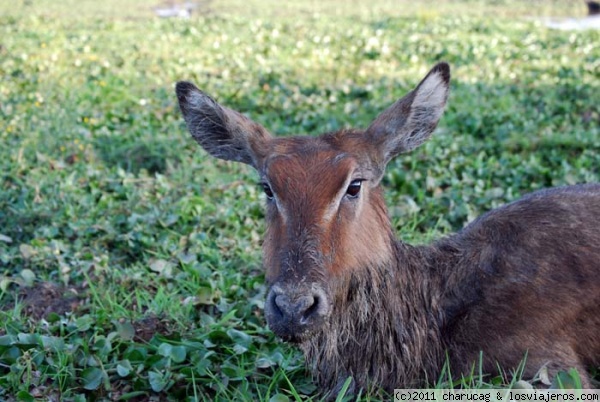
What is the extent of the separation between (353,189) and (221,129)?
3.08 feet

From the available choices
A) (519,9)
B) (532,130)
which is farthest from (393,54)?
(519,9)

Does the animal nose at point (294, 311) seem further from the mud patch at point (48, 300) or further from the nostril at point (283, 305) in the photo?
the mud patch at point (48, 300)

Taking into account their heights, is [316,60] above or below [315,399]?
above

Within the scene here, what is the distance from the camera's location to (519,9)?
2097 centimetres

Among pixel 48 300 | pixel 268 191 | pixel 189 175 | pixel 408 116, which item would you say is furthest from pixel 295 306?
pixel 189 175

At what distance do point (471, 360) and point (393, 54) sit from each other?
873 cm

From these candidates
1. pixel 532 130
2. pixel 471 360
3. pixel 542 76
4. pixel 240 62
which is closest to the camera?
pixel 471 360

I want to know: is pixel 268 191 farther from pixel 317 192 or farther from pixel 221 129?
pixel 221 129

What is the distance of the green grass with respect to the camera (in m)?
4.28

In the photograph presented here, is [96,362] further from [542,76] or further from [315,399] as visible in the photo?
[542,76]

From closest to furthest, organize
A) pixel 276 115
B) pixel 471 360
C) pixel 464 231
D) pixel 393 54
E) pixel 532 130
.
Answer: pixel 471 360 → pixel 464 231 → pixel 532 130 → pixel 276 115 → pixel 393 54

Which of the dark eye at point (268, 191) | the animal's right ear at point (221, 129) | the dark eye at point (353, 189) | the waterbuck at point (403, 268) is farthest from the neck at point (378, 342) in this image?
the animal's right ear at point (221, 129)

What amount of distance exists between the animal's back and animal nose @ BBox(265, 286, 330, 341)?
0.93 metres

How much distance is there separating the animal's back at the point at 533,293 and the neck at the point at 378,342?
0.50 feet
